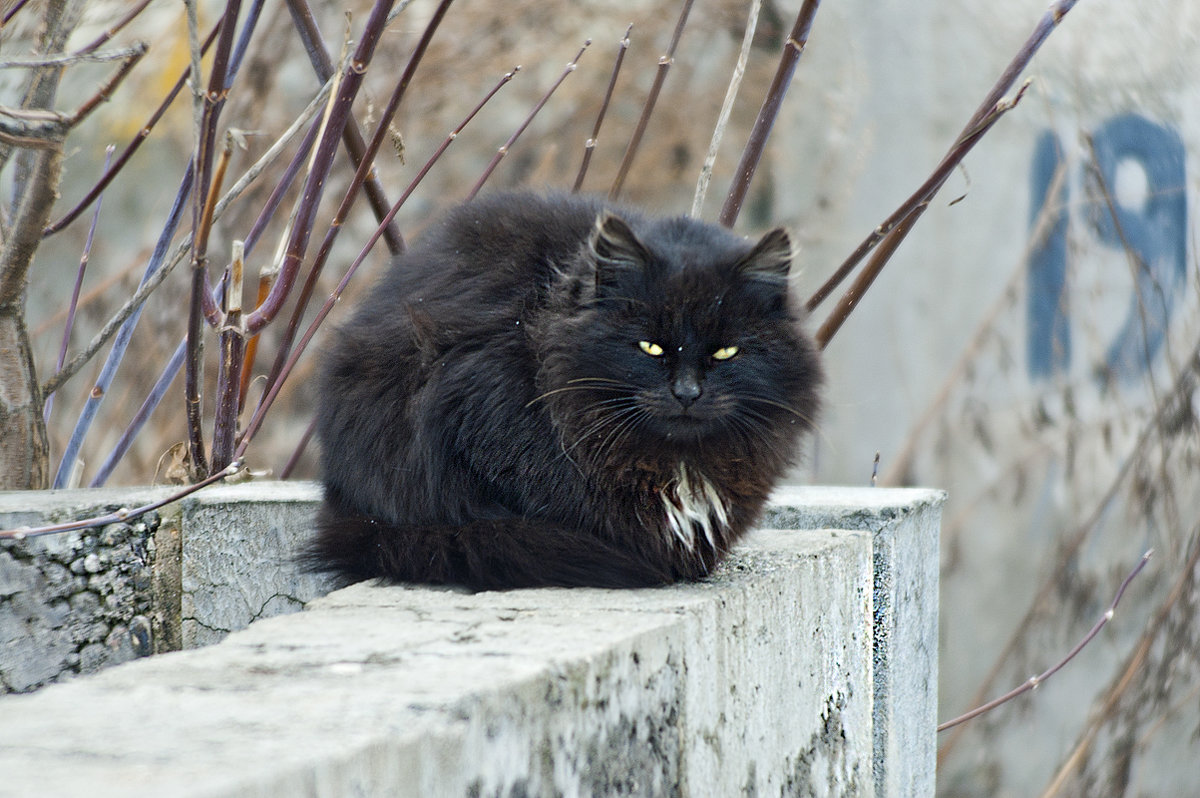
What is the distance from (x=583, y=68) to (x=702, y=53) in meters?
0.66

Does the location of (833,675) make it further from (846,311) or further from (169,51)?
(169,51)

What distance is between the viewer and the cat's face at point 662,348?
7.35 feet

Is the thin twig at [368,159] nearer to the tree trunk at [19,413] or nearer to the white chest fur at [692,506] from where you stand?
the tree trunk at [19,413]

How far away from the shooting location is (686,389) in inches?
86.4

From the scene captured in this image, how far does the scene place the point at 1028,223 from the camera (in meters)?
5.86

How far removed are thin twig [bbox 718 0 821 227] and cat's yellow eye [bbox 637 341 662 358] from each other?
3.18 feet

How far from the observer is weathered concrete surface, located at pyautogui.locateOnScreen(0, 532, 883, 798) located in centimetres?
113

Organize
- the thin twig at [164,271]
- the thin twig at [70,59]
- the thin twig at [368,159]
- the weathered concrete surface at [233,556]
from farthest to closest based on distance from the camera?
the weathered concrete surface at [233,556]
the thin twig at [164,271]
the thin twig at [368,159]
the thin twig at [70,59]

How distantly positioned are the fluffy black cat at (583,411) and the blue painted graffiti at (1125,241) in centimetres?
389

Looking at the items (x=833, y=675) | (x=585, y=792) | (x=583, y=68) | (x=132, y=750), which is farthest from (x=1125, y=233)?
(x=132, y=750)

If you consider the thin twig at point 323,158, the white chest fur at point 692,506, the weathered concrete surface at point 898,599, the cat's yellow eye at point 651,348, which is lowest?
the weathered concrete surface at point 898,599

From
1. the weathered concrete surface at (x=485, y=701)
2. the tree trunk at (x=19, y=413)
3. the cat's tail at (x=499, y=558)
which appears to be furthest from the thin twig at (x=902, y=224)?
the tree trunk at (x=19, y=413)

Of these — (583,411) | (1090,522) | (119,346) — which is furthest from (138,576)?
(1090,522)

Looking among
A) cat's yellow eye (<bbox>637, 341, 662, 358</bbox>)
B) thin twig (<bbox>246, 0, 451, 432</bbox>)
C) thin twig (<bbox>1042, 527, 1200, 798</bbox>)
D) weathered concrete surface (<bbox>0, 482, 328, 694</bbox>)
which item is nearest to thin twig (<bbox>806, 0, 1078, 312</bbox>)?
cat's yellow eye (<bbox>637, 341, 662, 358</bbox>)
